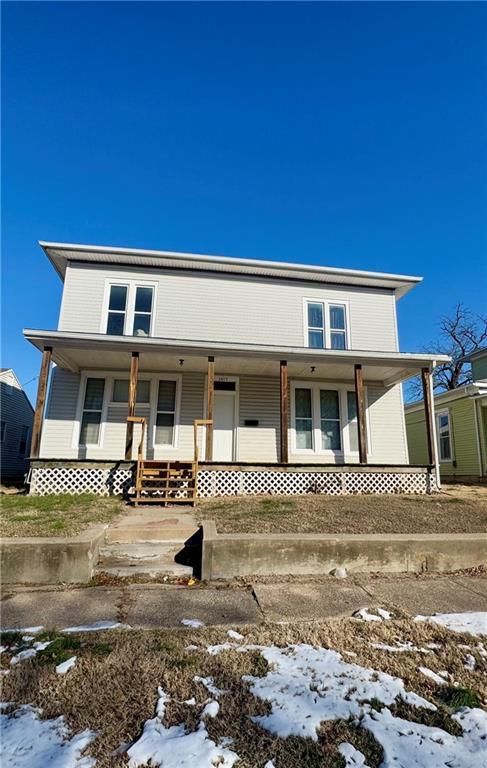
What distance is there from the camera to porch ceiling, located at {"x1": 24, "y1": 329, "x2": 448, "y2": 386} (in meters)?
9.50

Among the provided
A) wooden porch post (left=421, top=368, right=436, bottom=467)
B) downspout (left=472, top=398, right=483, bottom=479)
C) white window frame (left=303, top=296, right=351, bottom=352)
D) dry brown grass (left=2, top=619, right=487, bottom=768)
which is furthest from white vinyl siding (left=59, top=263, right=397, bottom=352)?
dry brown grass (left=2, top=619, right=487, bottom=768)

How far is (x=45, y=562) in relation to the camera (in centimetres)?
397

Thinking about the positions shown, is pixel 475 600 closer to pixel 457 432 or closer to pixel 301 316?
pixel 301 316

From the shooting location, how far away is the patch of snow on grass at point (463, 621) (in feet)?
9.68

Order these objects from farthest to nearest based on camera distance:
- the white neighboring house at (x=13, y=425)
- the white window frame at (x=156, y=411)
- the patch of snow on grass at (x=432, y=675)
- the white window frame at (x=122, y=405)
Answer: the white neighboring house at (x=13, y=425) < the white window frame at (x=156, y=411) < the white window frame at (x=122, y=405) < the patch of snow on grass at (x=432, y=675)

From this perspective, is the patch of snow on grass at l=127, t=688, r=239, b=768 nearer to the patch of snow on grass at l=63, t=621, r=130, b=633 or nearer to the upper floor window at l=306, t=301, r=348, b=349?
the patch of snow on grass at l=63, t=621, r=130, b=633

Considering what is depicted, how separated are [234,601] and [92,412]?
28.8ft

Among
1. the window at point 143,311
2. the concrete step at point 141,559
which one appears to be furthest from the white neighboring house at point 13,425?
the concrete step at point 141,559

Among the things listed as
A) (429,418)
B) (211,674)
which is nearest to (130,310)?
(429,418)

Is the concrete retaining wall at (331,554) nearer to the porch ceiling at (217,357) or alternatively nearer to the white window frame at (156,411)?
the porch ceiling at (217,357)

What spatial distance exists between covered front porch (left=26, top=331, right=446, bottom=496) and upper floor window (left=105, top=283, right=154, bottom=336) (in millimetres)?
1241

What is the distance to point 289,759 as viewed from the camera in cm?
158

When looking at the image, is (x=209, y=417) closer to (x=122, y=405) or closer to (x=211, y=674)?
(x=122, y=405)

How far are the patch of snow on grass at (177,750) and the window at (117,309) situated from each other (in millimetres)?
10853
